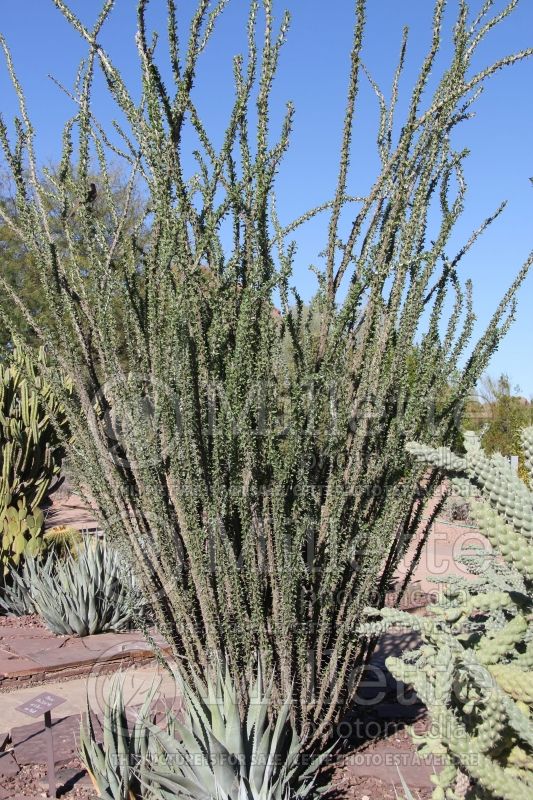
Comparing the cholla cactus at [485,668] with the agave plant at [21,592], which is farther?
the agave plant at [21,592]

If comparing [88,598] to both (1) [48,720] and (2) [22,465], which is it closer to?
(2) [22,465]

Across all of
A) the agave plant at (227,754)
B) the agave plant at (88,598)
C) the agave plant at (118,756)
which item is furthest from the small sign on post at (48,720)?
the agave plant at (88,598)

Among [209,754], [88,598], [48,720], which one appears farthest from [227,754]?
[88,598]

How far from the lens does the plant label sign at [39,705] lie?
3.30 metres

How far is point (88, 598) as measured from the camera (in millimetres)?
5910

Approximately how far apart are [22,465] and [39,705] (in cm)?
430

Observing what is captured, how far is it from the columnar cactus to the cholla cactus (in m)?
5.56

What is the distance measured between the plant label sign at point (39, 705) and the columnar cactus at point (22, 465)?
3717 millimetres

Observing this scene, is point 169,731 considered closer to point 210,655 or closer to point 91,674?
point 210,655

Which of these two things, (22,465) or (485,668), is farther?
(22,465)

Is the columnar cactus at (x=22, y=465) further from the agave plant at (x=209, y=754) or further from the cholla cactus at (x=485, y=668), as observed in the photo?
the cholla cactus at (x=485, y=668)

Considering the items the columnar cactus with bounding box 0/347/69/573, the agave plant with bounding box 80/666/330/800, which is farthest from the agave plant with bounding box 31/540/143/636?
the agave plant with bounding box 80/666/330/800

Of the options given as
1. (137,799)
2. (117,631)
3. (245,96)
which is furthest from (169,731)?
(117,631)

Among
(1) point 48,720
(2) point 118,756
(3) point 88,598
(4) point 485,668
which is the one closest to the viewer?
(4) point 485,668
